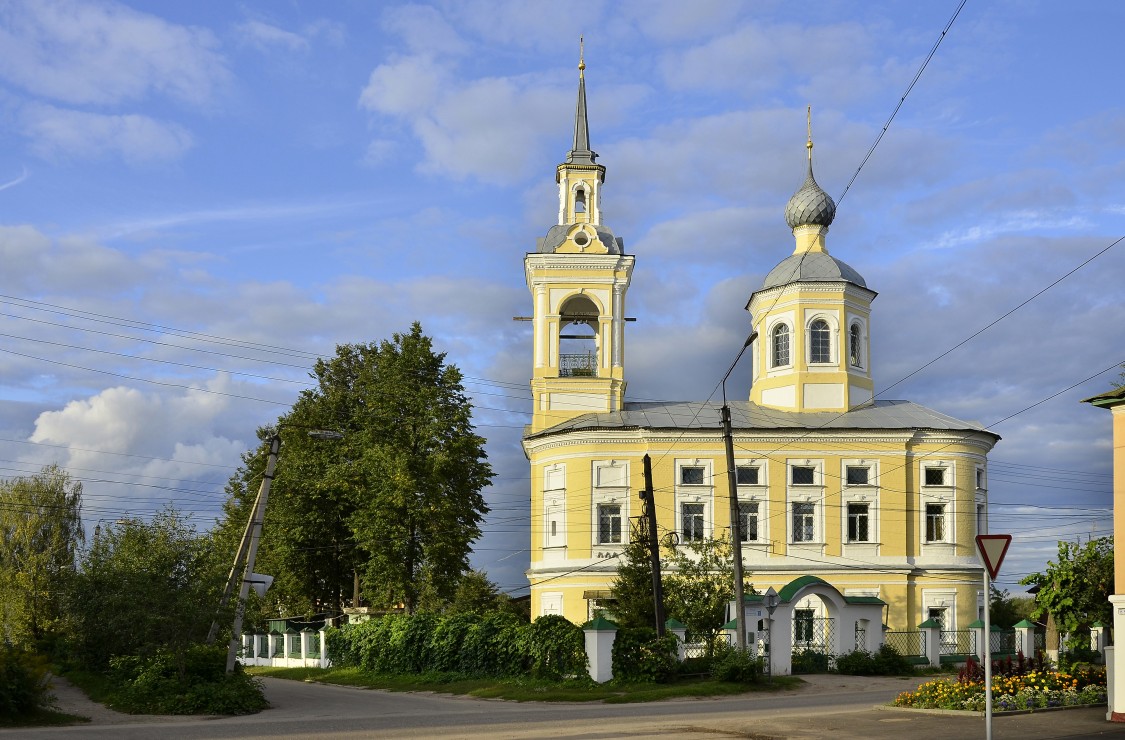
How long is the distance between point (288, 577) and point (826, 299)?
24568 mm

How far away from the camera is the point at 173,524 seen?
3219cm

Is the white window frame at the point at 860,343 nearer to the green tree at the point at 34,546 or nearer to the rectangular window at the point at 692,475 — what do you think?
the rectangular window at the point at 692,475

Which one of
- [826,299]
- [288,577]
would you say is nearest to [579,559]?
[288,577]

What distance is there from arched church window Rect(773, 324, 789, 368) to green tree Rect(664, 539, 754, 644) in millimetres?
13644

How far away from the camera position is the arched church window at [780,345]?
5303 centimetres

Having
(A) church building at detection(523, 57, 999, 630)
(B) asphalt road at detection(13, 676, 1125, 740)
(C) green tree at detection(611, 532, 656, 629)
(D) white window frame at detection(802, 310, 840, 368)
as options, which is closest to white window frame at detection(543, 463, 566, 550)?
(A) church building at detection(523, 57, 999, 630)

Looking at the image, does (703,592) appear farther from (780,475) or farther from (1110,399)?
(1110,399)

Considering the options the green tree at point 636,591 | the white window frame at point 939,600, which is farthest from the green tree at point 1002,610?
the green tree at point 636,591

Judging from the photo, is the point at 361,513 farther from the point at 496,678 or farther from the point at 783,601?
the point at 783,601

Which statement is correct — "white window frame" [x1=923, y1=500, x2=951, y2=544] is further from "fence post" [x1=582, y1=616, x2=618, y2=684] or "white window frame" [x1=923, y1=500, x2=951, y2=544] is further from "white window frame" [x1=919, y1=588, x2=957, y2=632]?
"fence post" [x1=582, y1=616, x2=618, y2=684]

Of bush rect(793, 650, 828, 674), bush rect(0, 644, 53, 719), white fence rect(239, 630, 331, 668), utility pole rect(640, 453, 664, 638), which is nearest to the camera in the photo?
bush rect(0, 644, 53, 719)

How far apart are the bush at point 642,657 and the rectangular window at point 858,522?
19748 mm

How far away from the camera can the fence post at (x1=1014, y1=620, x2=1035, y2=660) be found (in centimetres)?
4000

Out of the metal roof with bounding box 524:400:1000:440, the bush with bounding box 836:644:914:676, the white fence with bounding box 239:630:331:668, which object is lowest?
the white fence with bounding box 239:630:331:668
